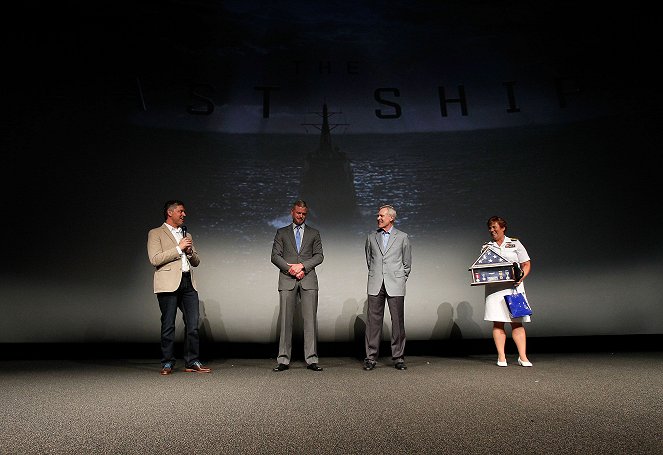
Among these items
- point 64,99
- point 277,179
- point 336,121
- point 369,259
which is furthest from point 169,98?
point 369,259

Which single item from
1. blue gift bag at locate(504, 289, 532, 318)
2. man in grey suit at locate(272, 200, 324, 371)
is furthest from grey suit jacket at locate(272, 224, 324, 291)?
blue gift bag at locate(504, 289, 532, 318)

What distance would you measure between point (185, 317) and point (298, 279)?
1.01 m

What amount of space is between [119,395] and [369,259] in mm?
2262

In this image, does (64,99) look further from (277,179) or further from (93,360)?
(93,360)

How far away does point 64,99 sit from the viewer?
5289 millimetres

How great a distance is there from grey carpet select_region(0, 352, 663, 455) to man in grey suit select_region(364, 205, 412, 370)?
233mm

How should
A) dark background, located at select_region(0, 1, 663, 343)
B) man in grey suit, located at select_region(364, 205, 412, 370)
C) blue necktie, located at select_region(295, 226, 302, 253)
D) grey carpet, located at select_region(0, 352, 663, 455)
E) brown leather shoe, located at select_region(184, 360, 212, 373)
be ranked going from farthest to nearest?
1. dark background, located at select_region(0, 1, 663, 343)
2. blue necktie, located at select_region(295, 226, 302, 253)
3. man in grey suit, located at select_region(364, 205, 412, 370)
4. brown leather shoe, located at select_region(184, 360, 212, 373)
5. grey carpet, located at select_region(0, 352, 663, 455)

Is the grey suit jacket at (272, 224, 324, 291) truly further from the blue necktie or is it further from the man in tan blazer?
the man in tan blazer

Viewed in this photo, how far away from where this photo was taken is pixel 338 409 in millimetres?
2908

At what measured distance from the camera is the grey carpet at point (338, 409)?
7.35 feet

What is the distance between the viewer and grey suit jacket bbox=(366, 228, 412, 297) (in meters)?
4.43

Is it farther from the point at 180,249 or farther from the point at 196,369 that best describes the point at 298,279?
the point at 196,369

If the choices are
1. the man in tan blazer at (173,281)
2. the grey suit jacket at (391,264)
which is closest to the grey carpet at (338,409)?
the man in tan blazer at (173,281)

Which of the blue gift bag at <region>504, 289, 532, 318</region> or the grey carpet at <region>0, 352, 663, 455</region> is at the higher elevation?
the blue gift bag at <region>504, 289, 532, 318</region>
